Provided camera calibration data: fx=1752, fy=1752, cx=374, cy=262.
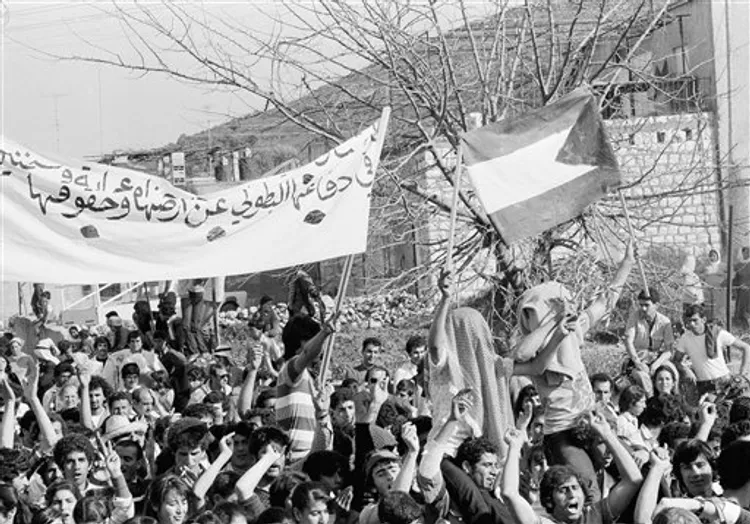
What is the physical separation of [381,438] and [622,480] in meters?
2.05

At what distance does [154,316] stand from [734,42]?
11.3m

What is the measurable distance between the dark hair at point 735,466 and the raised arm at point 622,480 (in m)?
0.34

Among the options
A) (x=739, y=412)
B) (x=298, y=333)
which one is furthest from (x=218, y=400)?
(x=739, y=412)

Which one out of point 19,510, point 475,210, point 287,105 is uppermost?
point 287,105

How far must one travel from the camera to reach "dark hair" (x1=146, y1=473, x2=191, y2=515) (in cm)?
783

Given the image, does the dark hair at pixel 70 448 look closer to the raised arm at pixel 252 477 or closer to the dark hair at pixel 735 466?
the raised arm at pixel 252 477

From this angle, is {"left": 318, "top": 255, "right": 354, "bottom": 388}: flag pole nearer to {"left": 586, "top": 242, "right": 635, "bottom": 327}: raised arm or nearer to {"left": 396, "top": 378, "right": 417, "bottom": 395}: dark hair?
{"left": 396, "top": 378, "right": 417, "bottom": 395}: dark hair

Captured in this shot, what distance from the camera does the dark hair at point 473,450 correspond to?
7840 mm

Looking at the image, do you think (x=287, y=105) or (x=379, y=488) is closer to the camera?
(x=379, y=488)

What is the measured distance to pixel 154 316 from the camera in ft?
57.0

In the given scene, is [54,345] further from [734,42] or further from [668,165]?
[734,42]

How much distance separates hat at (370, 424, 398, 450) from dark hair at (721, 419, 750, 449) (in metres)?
1.72

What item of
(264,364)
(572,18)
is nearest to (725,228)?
(572,18)

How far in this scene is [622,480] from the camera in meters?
7.38
